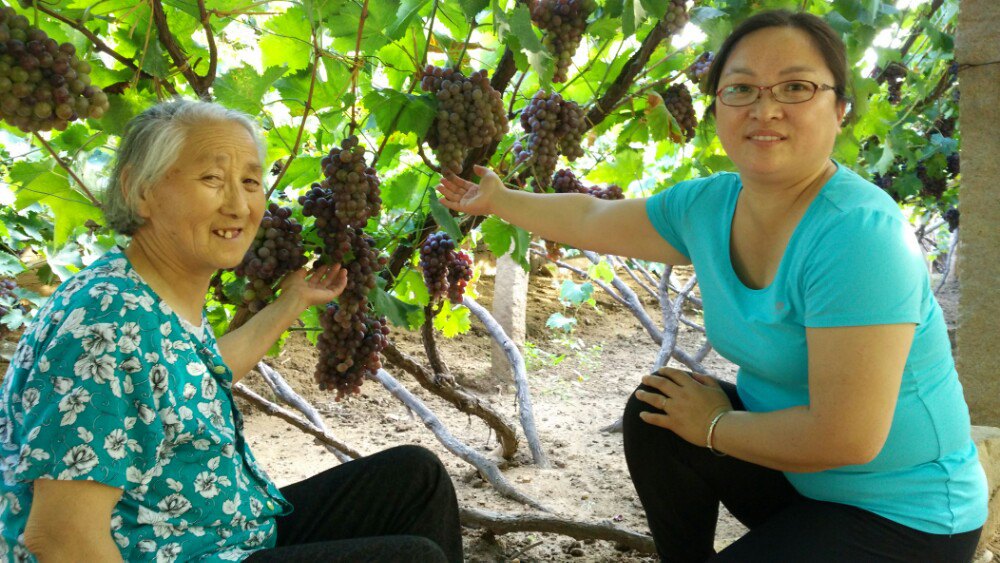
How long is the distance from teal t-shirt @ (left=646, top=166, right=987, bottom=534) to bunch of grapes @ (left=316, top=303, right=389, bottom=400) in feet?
2.85

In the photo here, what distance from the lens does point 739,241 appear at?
181 cm

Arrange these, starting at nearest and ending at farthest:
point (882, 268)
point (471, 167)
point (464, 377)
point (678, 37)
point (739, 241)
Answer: point (882, 268) < point (739, 241) < point (471, 167) < point (678, 37) < point (464, 377)

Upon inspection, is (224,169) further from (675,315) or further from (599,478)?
(675,315)

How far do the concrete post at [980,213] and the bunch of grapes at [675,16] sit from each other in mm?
1811

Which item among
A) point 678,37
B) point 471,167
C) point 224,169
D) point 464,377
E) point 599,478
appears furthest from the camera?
point 464,377

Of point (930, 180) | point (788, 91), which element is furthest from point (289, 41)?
point (930, 180)

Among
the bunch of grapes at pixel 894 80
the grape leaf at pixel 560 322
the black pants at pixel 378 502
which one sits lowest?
the black pants at pixel 378 502

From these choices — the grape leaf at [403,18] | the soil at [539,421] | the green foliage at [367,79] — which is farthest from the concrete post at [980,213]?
the grape leaf at [403,18]

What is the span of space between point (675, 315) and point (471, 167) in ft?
8.49

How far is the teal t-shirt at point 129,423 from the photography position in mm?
1277

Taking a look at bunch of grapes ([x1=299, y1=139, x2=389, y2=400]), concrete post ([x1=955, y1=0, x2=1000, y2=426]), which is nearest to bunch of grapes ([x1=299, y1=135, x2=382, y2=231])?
bunch of grapes ([x1=299, y1=139, x2=389, y2=400])

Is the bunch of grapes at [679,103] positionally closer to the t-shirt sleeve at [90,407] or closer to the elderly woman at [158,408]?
the elderly woman at [158,408]

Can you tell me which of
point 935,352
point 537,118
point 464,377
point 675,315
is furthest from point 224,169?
point 464,377

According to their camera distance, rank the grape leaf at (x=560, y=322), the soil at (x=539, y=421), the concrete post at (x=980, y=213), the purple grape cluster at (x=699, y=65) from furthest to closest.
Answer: the grape leaf at (x=560, y=322) < the concrete post at (x=980, y=213) < the soil at (x=539, y=421) < the purple grape cluster at (x=699, y=65)
